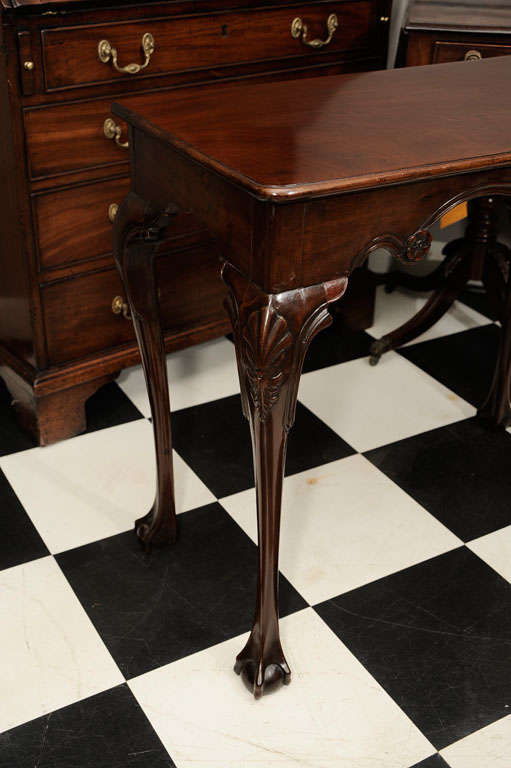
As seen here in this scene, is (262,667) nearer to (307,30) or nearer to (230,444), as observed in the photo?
(230,444)

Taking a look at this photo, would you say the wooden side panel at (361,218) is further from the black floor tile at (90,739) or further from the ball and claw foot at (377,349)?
the ball and claw foot at (377,349)

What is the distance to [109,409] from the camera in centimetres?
227

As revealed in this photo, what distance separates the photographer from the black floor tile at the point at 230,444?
6.67 feet

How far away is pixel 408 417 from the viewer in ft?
7.44

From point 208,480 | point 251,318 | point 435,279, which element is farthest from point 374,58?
point 251,318

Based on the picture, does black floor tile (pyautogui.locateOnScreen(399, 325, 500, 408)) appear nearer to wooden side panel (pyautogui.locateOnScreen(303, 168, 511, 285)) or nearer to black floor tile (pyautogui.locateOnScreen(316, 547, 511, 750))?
black floor tile (pyautogui.locateOnScreen(316, 547, 511, 750))

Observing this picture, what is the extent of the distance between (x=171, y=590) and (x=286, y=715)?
37cm

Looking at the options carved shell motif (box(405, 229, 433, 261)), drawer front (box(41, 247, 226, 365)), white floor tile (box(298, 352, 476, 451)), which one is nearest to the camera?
carved shell motif (box(405, 229, 433, 261))

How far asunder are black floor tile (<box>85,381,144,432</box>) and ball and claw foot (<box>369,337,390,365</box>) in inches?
27.5

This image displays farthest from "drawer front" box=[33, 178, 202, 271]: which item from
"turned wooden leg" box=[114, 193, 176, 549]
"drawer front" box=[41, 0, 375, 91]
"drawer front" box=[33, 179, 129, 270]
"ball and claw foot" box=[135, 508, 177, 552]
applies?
"ball and claw foot" box=[135, 508, 177, 552]

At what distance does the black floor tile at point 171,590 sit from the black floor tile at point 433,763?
390 mm

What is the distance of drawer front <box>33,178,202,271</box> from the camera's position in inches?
74.8

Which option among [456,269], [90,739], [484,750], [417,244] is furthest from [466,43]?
[90,739]

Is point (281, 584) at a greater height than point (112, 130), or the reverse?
point (112, 130)
